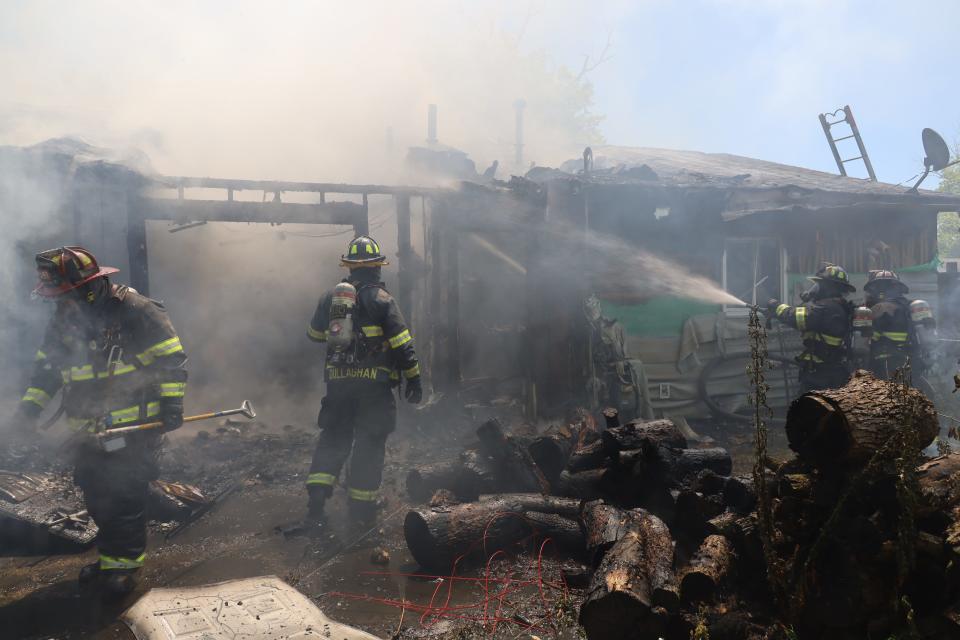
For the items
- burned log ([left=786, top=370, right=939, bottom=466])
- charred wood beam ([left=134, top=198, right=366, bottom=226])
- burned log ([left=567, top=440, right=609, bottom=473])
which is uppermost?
charred wood beam ([left=134, top=198, right=366, bottom=226])

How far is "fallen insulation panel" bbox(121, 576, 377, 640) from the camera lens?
3.40 metres

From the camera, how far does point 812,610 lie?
→ 2893 millimetres

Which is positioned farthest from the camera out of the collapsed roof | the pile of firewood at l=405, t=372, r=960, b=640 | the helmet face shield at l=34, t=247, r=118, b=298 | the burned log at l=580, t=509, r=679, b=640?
the collapsed roof

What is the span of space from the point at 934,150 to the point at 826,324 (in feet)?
18.3

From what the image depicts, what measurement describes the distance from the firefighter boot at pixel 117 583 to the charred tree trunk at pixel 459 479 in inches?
96.5

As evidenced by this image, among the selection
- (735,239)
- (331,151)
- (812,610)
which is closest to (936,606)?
(812,610)

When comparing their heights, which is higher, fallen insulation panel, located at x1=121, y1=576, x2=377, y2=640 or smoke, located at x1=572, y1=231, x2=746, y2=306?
smoke, located at x1=572, y1=231, x2=746, y2=306

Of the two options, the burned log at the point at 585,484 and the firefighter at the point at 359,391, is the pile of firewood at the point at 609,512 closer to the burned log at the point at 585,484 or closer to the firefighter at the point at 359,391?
the burned log at the point at 585,484

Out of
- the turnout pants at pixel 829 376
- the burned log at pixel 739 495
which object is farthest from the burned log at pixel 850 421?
the turnout pants at pixel 829 376

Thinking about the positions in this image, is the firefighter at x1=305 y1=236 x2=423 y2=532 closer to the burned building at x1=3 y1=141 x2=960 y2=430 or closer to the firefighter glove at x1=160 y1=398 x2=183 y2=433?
the firefighter glove at x1=160 y1=398 x2=183 y2=433

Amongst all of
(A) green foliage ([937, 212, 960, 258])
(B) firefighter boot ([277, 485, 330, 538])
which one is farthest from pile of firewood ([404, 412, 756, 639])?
(A) green foliage ([937, 212, 960, 258])

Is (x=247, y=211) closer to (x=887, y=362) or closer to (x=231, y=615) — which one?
(x=231, y=615)

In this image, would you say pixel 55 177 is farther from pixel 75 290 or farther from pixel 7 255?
pixel 75 290

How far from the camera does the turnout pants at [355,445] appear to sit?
5.22m
